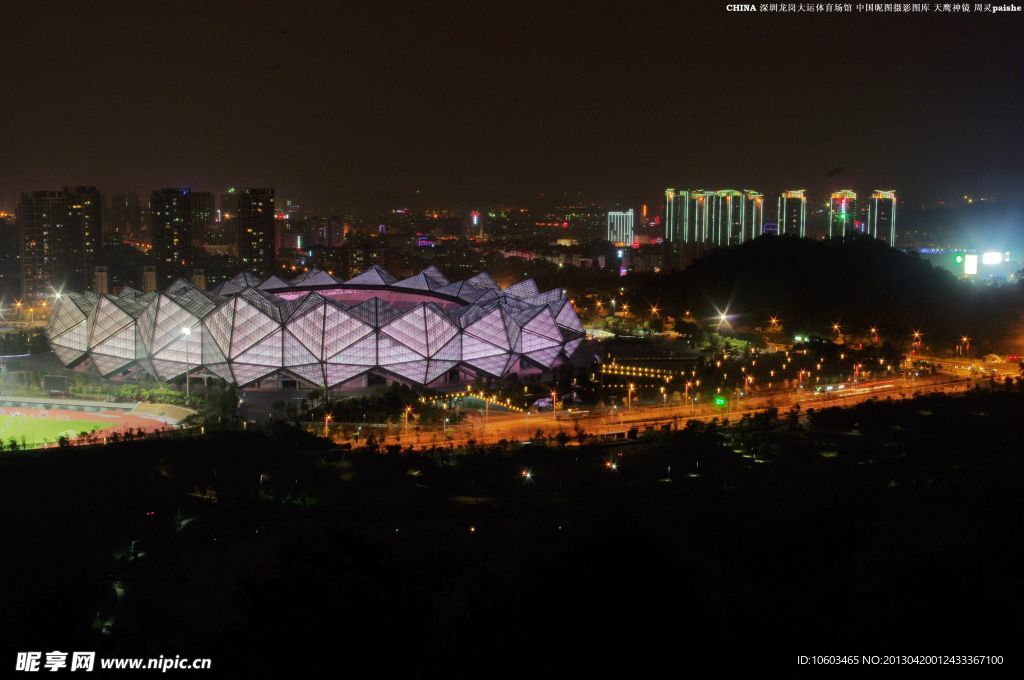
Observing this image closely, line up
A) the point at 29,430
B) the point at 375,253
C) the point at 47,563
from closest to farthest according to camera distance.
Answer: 1. the point at 47,563
2. the point at 29,430
3. the point at 375,253

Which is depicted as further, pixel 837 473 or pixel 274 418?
pixel 274 418

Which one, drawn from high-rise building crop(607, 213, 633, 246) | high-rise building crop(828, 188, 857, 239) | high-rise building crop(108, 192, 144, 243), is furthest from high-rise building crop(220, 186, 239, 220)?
high-rise building crop(828, 188, 857, 239)

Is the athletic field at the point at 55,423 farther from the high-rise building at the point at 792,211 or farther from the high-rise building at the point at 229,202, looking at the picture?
the high-rise building at the point at 229,202

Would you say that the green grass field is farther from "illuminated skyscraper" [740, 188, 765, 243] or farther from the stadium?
"illuminated skyscraper" [740, 188, 765, 243]

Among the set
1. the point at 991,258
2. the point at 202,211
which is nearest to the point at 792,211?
the point at 991,258

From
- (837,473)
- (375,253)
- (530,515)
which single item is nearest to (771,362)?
(837,473)

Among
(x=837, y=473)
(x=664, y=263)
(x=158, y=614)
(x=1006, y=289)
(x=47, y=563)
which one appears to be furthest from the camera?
(x=664, y=263)

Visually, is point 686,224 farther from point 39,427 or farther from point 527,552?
point 527,552

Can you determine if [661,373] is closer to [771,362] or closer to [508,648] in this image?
[771,362]
